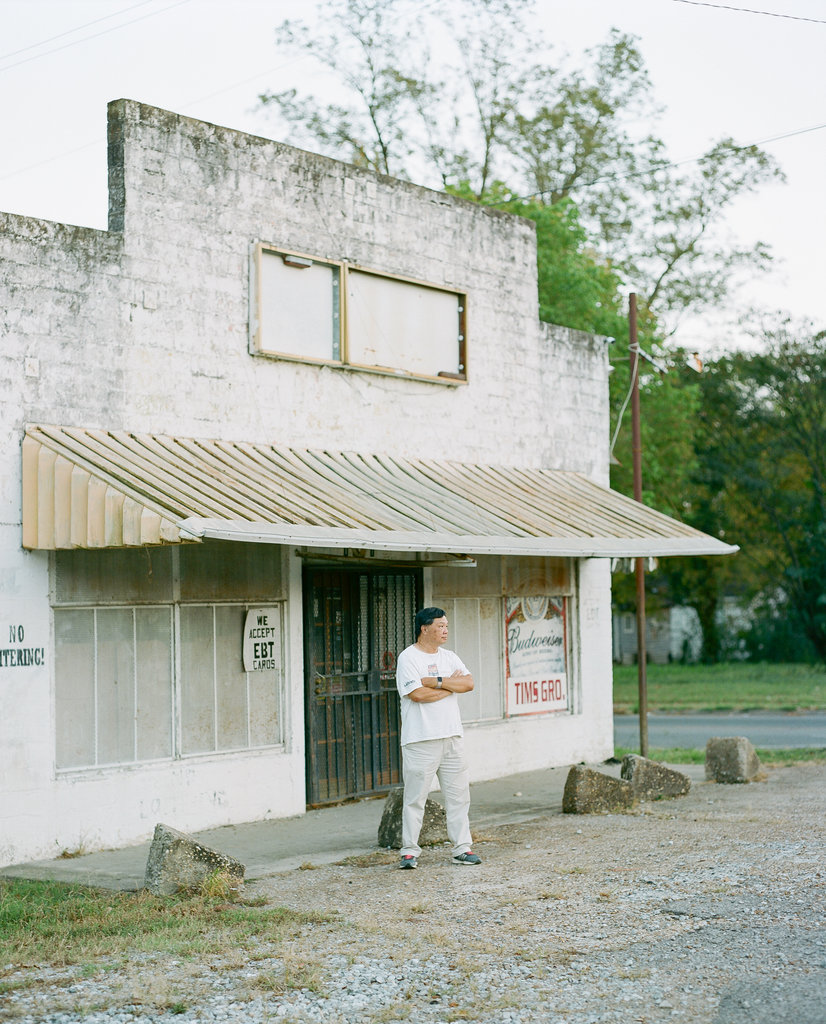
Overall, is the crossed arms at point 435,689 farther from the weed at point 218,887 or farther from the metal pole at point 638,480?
the metal pole at point 638,480

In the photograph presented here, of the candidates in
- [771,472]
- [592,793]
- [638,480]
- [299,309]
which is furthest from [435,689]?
[771,472]

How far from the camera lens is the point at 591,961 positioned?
648 centimetres

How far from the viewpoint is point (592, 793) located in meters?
11.5

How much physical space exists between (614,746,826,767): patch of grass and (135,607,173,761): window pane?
717 cm

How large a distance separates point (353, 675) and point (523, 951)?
606 centimetres

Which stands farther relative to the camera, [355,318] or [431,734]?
[355,318]

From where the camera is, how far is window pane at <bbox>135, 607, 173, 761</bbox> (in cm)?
1056

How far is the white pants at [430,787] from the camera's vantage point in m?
9.13

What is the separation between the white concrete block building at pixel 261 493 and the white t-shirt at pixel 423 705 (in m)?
1.08

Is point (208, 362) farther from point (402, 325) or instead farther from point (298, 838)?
point (298, 838)

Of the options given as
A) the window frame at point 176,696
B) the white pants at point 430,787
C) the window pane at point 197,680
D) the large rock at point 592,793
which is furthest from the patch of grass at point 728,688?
the white pants at point 430,787

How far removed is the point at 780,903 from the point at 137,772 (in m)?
5.17

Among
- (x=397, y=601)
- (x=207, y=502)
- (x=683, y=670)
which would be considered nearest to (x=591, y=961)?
(x=207, y=502)

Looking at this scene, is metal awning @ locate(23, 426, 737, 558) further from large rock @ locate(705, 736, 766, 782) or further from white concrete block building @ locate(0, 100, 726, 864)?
large rock @ locate(705, 736, 766, 782)
